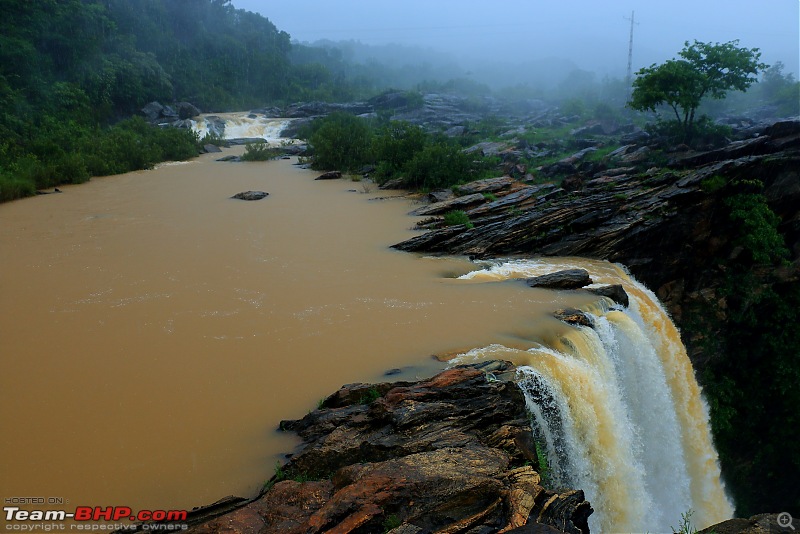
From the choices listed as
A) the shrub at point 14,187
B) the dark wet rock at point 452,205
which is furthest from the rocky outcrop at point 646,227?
the shrub at point 14,187

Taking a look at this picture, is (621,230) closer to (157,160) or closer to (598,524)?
(598,524)

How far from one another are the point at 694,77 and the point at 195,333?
25.0 m

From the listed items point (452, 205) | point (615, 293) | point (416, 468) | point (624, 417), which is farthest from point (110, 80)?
point (416, 468)

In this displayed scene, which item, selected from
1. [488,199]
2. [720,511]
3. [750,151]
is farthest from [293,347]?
[750,151]

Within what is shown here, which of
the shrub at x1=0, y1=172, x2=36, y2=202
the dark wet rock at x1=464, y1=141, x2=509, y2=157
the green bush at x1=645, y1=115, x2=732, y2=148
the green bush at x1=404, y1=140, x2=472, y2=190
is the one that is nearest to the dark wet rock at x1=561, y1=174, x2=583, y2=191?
the green bush at x1=404, y1=140, x2=472, y2=190

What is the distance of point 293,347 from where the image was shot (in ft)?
31.5

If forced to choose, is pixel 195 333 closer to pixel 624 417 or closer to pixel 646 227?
pixel 624 417

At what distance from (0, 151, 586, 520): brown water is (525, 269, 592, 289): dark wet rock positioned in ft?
1.94

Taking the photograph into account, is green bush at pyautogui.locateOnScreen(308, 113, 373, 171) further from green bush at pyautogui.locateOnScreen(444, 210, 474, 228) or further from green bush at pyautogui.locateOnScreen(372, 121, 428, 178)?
green bush at pyautogui.locateOnScreen(444, 210, 474, 228)

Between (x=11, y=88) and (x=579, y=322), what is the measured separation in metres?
37.1

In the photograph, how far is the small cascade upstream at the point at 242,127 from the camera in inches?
1736

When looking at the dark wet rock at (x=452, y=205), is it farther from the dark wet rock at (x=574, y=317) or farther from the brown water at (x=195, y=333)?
the dark wet rock at (x=574, y=317)

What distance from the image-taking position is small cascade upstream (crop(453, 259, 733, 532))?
317 inches

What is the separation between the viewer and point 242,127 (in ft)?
155
